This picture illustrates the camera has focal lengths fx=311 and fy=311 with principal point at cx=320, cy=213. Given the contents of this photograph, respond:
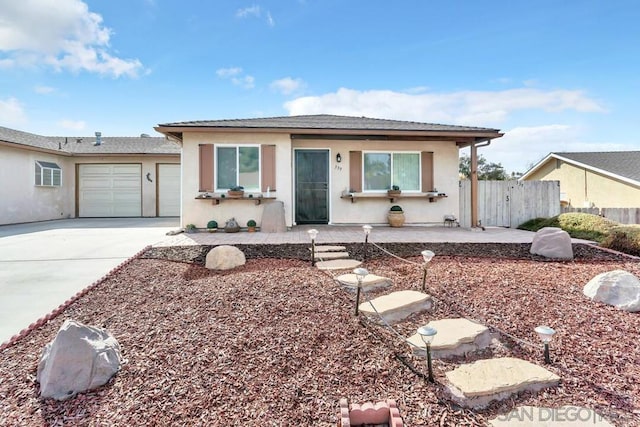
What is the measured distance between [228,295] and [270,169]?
5332mm

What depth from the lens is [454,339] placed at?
7.54 feet

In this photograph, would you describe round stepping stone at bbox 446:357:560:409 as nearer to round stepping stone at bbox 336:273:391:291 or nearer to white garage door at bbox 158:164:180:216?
round stepping stone at bbox 336:273:391:291

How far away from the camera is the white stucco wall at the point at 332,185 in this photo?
8.05 metres

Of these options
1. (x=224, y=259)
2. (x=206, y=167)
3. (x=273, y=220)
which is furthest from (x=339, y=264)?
(x=206, y=167)

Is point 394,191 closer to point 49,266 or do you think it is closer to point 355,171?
point 355,171

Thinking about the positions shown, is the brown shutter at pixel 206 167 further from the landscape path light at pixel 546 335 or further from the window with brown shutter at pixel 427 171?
the landscape path light at pixel 546 335

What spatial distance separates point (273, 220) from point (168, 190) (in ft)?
27.6

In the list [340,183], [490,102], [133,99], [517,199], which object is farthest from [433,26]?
[133,99]

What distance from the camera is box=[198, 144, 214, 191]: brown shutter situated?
8031mm

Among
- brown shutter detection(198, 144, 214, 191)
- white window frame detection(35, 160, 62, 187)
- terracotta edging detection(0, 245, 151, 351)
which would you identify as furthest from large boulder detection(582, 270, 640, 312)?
white window frame detection(35, 160, 62, 187)

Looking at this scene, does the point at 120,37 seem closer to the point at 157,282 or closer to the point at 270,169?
the point at 270,169

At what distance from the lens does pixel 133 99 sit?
43.0 feet

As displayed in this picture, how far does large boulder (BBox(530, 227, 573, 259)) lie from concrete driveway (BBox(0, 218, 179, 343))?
684 centimetres

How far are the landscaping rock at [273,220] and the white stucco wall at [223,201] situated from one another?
1.24 ft
